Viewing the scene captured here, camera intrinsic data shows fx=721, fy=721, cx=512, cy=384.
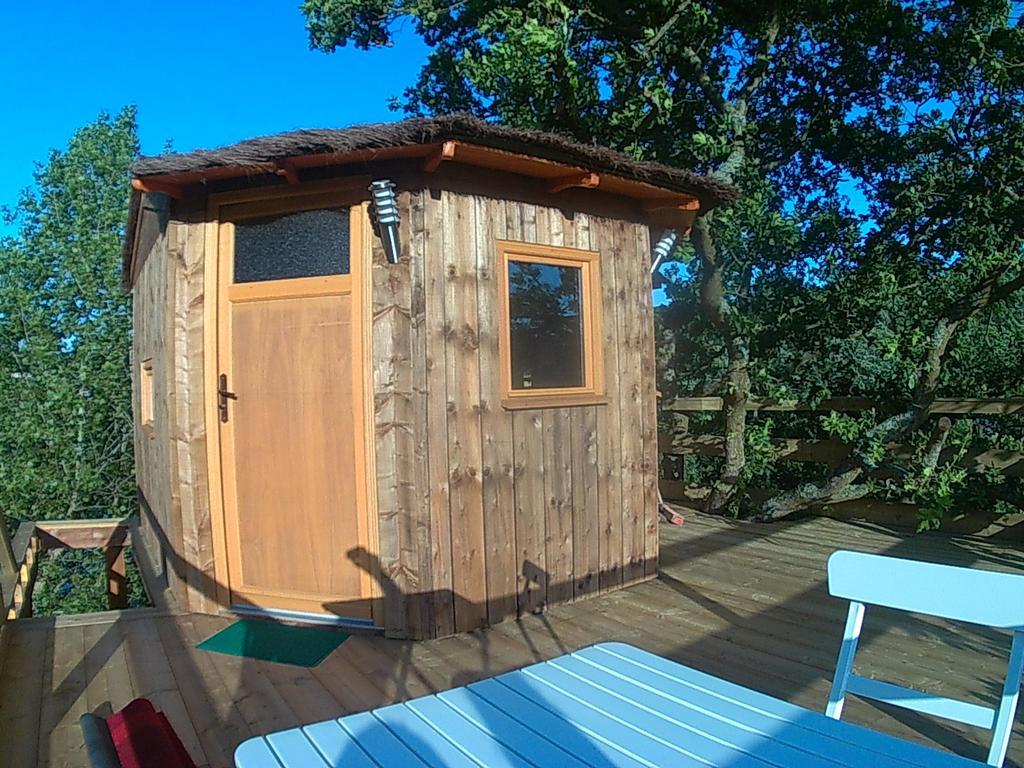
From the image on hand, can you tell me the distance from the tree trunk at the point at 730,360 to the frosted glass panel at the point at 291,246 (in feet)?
12.9

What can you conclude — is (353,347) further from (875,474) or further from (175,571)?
(875,474)

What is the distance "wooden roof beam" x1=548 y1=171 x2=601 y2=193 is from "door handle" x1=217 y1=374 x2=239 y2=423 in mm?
2032

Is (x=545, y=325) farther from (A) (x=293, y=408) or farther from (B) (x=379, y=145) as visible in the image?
(A) (x=293, y=408)

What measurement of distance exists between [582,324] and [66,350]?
13.4 meters

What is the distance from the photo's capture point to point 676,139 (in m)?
7.04

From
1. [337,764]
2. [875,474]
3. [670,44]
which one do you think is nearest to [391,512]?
[337,764]

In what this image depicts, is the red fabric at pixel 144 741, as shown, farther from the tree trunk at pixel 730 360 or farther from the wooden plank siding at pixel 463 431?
the tree trunk at pixel 730 360

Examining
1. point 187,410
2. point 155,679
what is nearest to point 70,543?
point 187,410

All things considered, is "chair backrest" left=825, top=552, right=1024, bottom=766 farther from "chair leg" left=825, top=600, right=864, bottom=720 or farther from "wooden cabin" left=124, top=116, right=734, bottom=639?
"wooden cabin" left=124, top=116, right=734, bottom=639

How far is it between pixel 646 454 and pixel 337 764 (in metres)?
3.47

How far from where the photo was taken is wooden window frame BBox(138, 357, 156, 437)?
5309 mm

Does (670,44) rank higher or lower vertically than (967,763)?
higher

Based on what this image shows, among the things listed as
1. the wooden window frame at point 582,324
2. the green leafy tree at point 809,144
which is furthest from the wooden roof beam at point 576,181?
the green leafy tree at point 809,144

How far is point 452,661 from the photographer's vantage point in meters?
3.22
